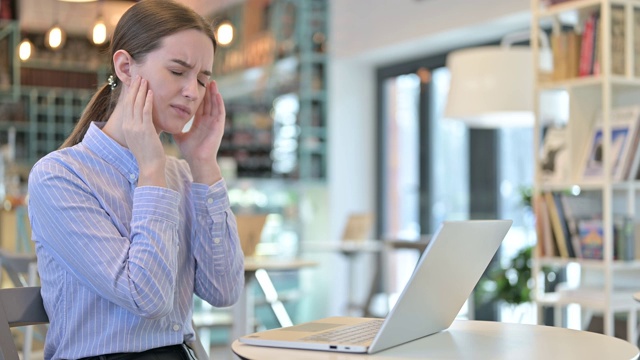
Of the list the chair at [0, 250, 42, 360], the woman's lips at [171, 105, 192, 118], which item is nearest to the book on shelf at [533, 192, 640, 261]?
the chair at [0, 250, 42, 360]

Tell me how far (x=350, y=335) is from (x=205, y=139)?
1.93ft

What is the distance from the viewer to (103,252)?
1454mm

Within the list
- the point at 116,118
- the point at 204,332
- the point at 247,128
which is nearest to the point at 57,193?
the point at 116,118

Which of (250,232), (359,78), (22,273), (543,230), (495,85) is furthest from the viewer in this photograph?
(359,78)

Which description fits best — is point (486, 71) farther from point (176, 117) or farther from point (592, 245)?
point (176, 117)

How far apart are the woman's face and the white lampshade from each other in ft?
9.34

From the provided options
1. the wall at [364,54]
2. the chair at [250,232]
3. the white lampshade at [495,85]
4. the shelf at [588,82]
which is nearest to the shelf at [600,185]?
the shelf at [588,82]

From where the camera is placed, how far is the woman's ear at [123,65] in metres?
1.65

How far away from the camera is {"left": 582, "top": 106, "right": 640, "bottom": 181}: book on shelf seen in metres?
3.52

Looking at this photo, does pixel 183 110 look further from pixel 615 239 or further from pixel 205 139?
pixel 615 239

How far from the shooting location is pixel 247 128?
8.70 meters

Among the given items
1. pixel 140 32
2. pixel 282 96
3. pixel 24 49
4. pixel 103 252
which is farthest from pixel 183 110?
pixel 282 96

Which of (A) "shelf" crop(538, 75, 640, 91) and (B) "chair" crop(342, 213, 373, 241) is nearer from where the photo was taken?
(A) "shelf" crop(538, 75, 640, 91)

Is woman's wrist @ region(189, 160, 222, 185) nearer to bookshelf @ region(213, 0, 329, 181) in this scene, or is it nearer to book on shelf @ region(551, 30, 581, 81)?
book on shelf @ region(551, 30, 581, 81)
